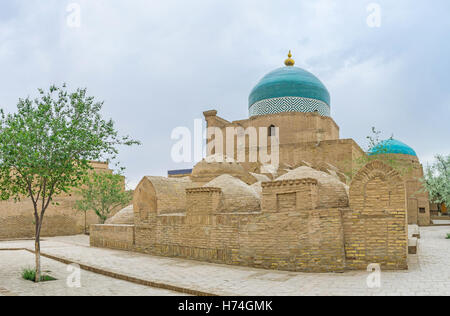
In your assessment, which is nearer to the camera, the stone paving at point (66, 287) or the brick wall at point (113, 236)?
the stone paving at point (66, 287)

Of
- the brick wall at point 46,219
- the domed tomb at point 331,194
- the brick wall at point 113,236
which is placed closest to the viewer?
the domed tomb at point 331,194

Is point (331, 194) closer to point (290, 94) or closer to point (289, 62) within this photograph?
point (290, 94)

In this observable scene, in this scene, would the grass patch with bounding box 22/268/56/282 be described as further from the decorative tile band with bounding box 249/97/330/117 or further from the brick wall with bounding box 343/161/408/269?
the decorative tile band with bounding box 249/97/330/117

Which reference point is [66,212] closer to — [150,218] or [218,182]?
[150,218]

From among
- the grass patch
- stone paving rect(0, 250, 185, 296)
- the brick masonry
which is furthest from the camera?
the grass patch

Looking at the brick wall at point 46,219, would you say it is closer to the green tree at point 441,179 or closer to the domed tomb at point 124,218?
the domed tomb at point 124,218

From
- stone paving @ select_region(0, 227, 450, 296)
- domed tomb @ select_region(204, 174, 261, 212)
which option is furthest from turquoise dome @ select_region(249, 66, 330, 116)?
stone paving @ select_region(0, 227, 450, 296)

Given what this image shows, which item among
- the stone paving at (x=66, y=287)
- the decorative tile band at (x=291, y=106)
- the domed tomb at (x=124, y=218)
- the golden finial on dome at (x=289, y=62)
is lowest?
the stone paving at (x=66, y=287)

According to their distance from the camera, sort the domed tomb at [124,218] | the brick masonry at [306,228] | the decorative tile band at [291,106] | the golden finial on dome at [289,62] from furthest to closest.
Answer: the golden finial on dome at [289,62] < the decorative tile band at [291,106] < the domed tomb at [124,218] < the brick masonry at [306,228]

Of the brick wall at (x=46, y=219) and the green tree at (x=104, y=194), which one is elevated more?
the green tree at (x=104, y=194)

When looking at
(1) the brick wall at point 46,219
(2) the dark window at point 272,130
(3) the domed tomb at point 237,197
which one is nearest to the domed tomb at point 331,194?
(3) the domed tomb at point 237,197

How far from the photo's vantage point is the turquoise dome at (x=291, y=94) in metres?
21.8

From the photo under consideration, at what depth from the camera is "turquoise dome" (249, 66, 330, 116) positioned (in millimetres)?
21750
